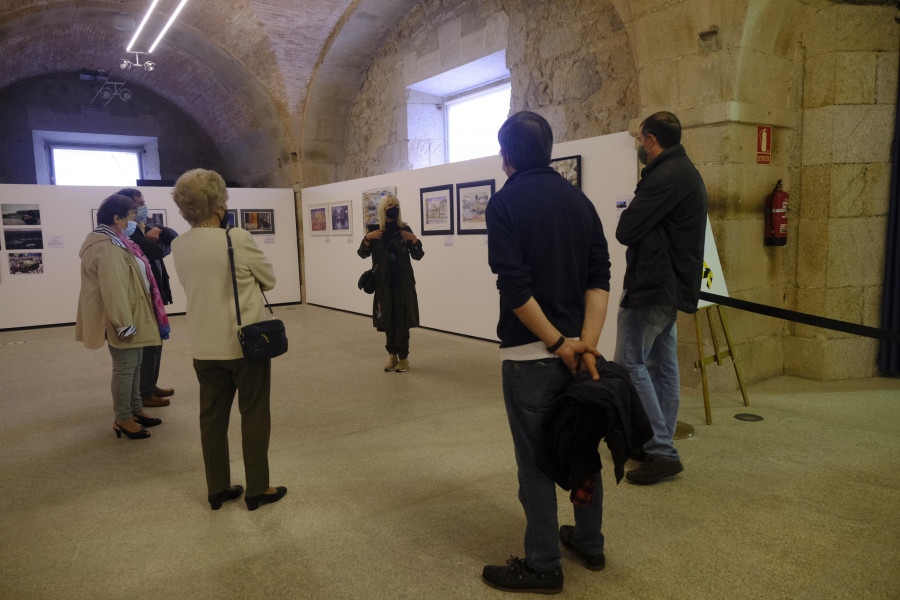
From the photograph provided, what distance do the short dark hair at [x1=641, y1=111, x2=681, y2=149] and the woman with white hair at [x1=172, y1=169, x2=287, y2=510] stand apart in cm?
202

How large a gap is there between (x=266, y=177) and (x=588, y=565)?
1211cm

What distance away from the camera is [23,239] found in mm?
8875

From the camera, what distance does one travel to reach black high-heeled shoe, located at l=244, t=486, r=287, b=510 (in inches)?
116

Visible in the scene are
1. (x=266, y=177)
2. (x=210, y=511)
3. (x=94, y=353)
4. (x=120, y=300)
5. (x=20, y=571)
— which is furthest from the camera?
(x=266, y=177)

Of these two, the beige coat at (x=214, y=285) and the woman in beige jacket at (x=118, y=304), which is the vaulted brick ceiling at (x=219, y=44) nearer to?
the woman in beige jacket at (x=118, y=304)

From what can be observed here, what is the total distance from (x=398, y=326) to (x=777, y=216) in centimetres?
337

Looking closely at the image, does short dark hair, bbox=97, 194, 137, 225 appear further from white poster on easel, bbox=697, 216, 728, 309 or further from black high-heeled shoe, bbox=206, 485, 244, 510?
white poster on easel, bbox=697, 216, 728, 309

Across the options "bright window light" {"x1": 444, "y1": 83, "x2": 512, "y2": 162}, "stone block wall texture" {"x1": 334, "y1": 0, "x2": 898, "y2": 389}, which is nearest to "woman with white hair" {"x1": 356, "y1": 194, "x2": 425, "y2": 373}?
"stone block wall texture" {"x1": 334, "y1": 0, "x2": 898, "y2": 389}

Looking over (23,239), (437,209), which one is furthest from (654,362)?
(23,239)

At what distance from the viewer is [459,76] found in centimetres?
920

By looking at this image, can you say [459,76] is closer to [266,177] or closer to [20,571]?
[266,177]

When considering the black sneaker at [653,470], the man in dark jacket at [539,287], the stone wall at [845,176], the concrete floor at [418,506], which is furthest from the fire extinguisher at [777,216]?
the man in dark jacket at [539,287]

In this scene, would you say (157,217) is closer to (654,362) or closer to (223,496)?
(223,496)

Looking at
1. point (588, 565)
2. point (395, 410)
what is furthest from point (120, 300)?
point (588, 565)
